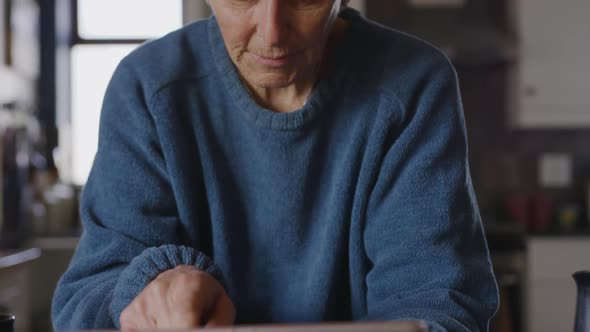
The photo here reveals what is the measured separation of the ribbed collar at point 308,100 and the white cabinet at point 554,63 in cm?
325

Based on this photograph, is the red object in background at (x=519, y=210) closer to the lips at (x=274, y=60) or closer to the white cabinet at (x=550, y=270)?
the white cabinet at (x=550, y=270)

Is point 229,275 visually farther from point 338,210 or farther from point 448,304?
point 448,304

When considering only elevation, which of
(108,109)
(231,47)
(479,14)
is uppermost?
(231,47)

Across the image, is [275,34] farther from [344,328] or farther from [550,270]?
[550,270]

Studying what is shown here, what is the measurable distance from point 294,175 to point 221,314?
1.00ft

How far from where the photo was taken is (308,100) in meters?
0.99

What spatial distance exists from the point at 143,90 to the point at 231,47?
160 mm

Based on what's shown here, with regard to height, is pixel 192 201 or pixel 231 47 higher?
pixel 231 47

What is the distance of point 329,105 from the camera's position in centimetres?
100

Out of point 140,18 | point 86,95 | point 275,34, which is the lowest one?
point 86,95

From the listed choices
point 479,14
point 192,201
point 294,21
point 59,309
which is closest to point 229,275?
point 192,201

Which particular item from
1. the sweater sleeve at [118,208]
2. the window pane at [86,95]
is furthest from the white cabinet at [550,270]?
the sweater sleeve at [118,208]

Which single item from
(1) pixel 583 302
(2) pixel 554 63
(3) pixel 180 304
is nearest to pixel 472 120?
(2) pixel 554 63

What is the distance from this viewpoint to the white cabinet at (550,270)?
3.73 meters
